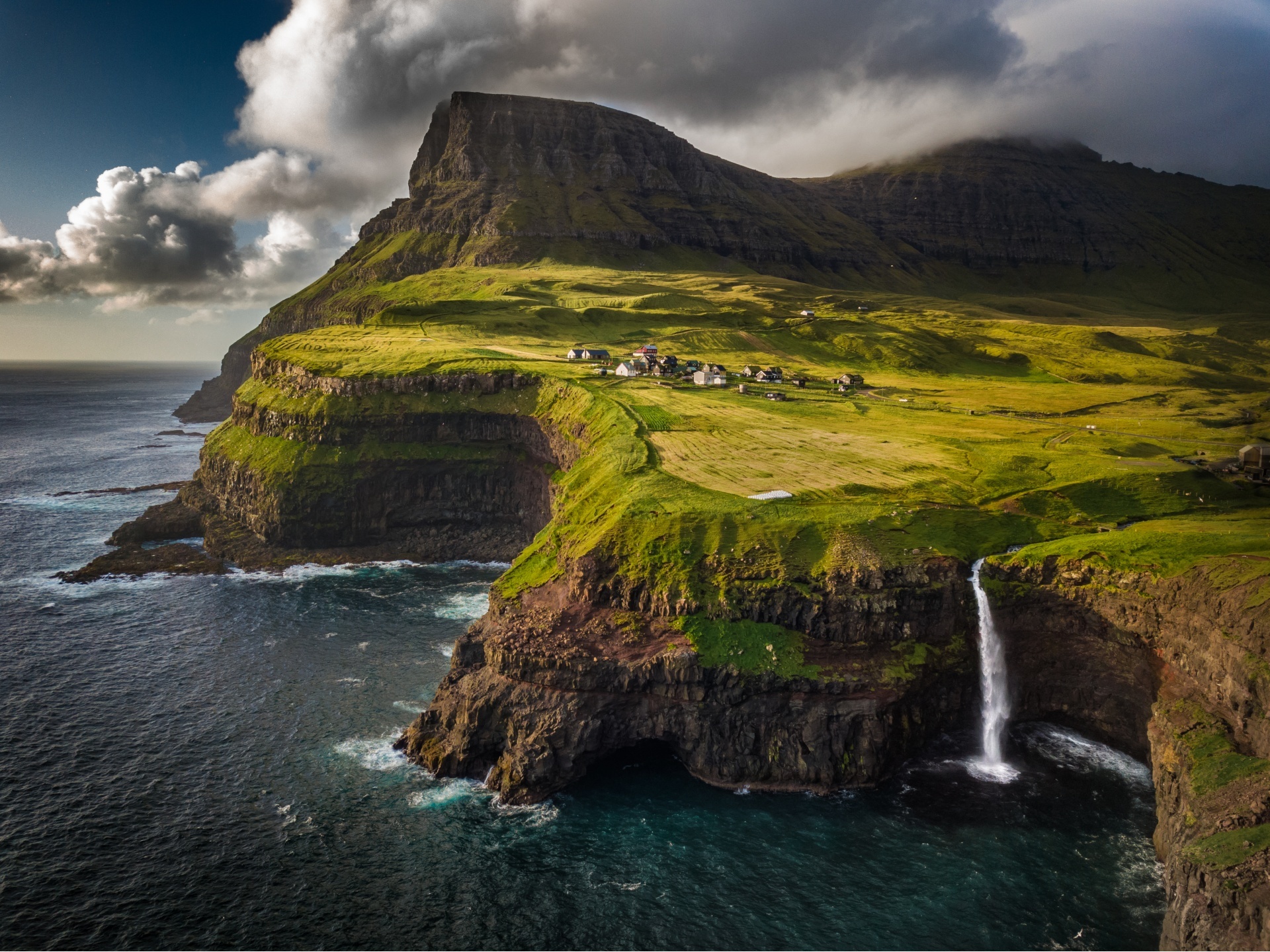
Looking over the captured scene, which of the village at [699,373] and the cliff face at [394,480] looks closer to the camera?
the cliff face at [394,480]

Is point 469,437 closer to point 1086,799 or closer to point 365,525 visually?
point 365,525

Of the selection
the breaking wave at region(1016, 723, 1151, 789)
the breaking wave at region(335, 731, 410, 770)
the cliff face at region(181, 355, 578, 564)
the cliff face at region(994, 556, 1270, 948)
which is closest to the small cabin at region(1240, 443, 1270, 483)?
the cliff face at region(994, 556, 1270, 948)

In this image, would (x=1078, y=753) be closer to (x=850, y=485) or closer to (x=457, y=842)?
(x=850, y=485)

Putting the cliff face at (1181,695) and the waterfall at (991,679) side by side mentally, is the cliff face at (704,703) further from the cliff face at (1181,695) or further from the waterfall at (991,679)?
the cliff face at (1181,695)

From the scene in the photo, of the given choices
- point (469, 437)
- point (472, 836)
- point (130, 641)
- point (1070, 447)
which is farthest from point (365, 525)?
point (1070, 447)

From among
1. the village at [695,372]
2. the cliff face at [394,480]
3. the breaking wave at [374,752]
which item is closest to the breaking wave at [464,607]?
the cliff face at [394,480]
